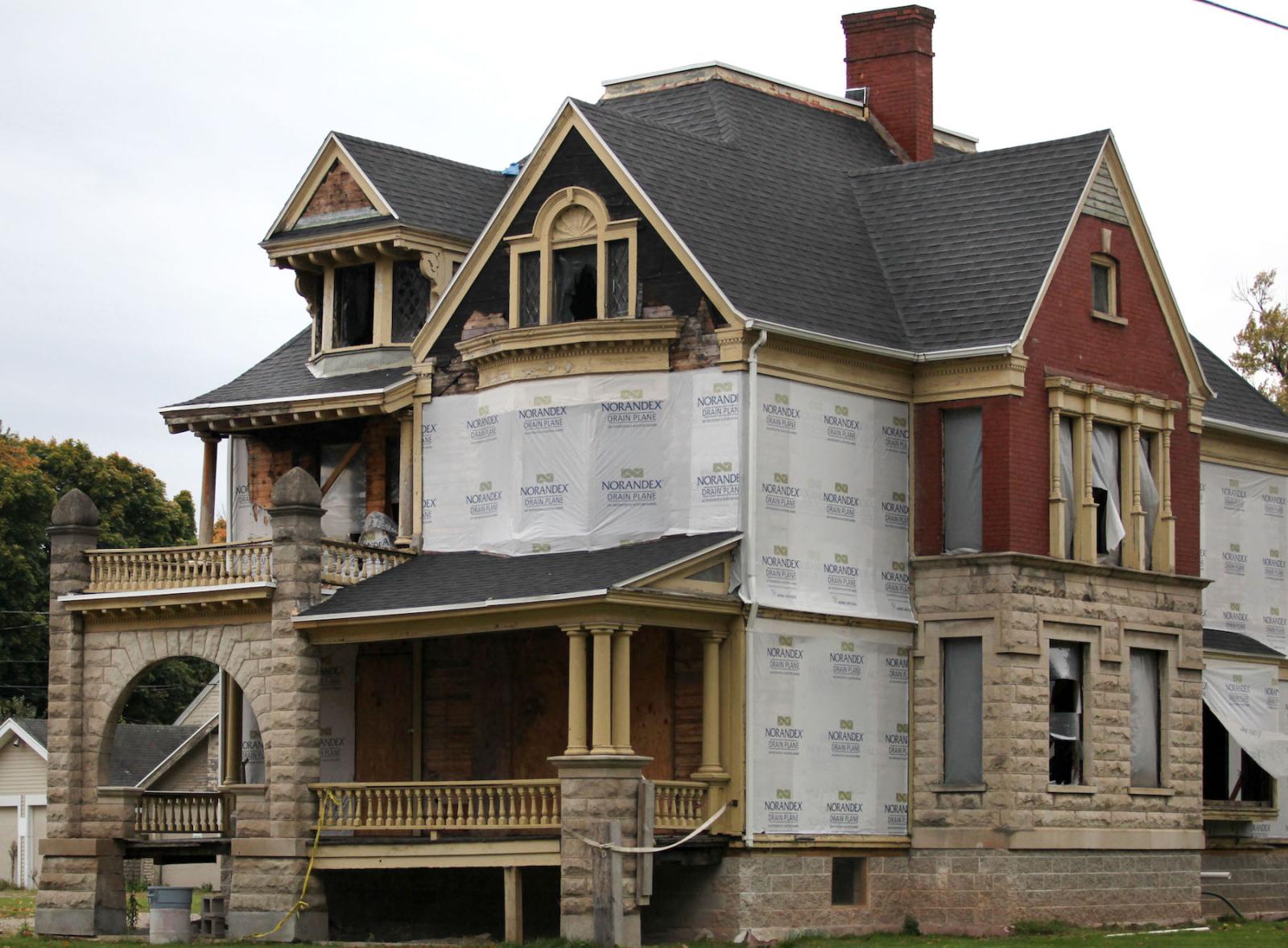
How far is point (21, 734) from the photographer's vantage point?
6462cm

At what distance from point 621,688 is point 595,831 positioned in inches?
75.5

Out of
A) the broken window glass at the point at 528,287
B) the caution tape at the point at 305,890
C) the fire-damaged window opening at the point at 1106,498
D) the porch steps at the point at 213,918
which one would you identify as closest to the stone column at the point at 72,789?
the porch steps at the point at 213,918

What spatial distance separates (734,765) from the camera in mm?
33812

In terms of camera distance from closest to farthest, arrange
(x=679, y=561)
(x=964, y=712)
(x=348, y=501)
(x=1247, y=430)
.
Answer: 1. (x=679, y=561)
2. (x=964, y=712)
3. (x=348, y=501)
4. (x=1247, y=430)

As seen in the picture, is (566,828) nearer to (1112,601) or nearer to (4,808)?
(1112,601)

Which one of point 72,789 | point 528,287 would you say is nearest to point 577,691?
point 528,287

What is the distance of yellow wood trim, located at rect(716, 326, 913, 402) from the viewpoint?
34562 millimetres

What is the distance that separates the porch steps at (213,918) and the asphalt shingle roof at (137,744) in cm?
2818

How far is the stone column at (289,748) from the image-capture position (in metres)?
34.7

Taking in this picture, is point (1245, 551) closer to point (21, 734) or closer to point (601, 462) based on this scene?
point (601, 462)

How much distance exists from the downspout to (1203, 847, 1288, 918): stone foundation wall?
10631 mm

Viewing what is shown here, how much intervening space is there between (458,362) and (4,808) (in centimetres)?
3347

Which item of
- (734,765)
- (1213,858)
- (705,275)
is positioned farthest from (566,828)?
(1213,858)

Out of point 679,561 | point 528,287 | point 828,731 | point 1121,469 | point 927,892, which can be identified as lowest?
point 927,892
